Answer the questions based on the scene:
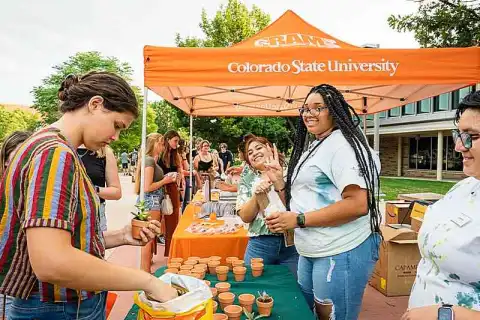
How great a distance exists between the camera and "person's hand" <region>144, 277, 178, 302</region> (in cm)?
112

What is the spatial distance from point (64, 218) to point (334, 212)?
1275 millimetres

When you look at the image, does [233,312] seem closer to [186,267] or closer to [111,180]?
[186,267]

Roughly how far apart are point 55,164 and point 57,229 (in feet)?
→ 0.55

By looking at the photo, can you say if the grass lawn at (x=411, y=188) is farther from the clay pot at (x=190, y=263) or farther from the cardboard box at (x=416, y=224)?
the clay pot at (x=190, y=263)

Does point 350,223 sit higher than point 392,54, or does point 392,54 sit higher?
point 392,54

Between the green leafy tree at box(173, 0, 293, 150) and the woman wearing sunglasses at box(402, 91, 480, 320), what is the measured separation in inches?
675

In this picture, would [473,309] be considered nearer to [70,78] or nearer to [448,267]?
[448,267]

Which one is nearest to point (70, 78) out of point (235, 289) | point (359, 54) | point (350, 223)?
point (235, 289)

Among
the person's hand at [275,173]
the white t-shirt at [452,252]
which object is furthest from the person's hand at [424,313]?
the person's hand at [275,173]

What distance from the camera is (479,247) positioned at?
1268mm

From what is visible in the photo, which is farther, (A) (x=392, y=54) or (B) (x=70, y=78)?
(A) (x=392, y=54)

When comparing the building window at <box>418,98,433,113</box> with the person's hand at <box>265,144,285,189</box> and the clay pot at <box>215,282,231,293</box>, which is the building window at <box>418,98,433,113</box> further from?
the clay pot at <box>215,282,231,293</box>

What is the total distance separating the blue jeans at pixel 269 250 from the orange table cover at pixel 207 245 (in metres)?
0.55

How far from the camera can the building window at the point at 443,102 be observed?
21.2m
